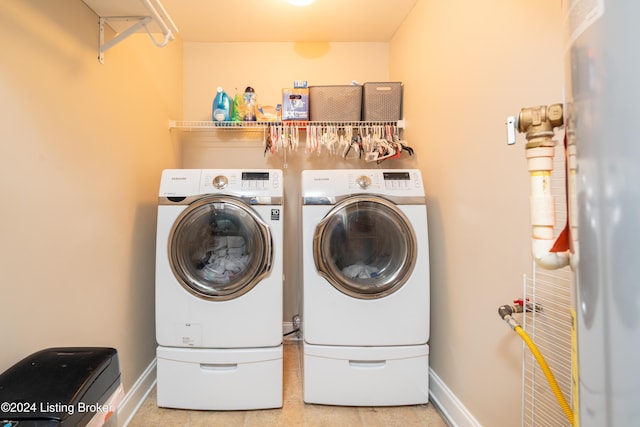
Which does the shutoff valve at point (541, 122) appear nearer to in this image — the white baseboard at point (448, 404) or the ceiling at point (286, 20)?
the white baseboard at point (448, 404)

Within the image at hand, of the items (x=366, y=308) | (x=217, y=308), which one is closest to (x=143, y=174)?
(x=217, y=308)

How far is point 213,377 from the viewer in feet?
5.26

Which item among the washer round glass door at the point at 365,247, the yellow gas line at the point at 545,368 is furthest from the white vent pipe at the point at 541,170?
the washer round glass door at the point at 365,247

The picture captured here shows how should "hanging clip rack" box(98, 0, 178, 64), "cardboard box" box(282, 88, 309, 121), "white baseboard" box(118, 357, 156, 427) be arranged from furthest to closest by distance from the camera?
"cardboard box" box(282, 88, 309, 121) → "white baseboard" box(118, 357, 156, 427) → "hanging clip rack" box(98, 0, 178, 64)

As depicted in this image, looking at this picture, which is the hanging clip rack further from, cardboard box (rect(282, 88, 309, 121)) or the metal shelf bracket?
cardboard box (rect(282, 88, 309, 121))

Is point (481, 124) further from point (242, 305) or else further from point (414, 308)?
point (242, 305)

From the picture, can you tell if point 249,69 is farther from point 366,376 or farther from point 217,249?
point 366,376

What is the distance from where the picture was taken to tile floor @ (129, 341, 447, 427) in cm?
154

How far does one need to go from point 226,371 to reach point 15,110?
144 cm

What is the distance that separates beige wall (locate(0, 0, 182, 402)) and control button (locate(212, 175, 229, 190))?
0.46m

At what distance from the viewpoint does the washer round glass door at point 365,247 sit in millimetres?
1601

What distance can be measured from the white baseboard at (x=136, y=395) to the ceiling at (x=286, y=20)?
233cm

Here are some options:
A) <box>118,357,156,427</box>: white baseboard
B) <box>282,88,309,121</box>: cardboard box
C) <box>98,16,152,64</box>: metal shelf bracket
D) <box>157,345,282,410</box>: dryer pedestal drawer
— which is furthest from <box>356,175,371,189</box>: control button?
<box>118,357,156,427</box>: white baseboard

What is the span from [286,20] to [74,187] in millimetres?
1748
